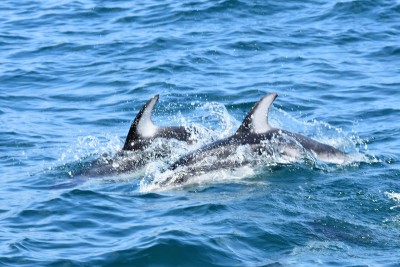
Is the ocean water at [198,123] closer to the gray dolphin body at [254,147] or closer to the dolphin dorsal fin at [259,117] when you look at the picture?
the gray dolphin body at [254,147]

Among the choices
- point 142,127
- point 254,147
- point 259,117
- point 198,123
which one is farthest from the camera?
point 198,123

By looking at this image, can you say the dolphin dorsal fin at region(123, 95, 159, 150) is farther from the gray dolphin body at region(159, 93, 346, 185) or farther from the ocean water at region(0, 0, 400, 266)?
the gray dolphin body at region(159, 93, 346, 185)

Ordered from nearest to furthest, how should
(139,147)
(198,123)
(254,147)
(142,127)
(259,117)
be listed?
(259,117)
(254,147)
(142,127)
(139,147)
(198,123)

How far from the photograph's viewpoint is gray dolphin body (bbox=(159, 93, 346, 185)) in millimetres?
13273

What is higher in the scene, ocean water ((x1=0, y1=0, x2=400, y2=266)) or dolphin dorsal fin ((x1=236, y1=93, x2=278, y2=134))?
dolphin dorsal fin ((x1=236, y1=93, x2=278, y2=134))

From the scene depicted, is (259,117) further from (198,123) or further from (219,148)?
(198,123)

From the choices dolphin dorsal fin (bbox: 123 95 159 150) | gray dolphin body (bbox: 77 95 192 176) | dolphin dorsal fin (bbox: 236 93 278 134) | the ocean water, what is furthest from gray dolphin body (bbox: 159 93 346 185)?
dolphin dorsal fin (bbox: 123 95 159 150)

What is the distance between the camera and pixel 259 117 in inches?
528

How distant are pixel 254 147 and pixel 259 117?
45 cm

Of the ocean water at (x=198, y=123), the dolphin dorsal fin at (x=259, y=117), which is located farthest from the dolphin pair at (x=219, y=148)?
the ocean water at (x=198, y=123)

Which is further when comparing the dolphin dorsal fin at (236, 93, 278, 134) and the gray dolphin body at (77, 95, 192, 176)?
the gray dolphin body at (77, 95, 192, 176)

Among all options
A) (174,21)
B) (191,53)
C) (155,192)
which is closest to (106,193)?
(155,192)

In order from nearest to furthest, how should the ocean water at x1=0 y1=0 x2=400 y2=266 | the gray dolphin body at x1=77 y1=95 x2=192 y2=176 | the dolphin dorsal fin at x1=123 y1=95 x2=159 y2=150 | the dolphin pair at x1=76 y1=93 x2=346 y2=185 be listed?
the ocean water at x1=0 y1=0 x2=400 y2=266, the dolphin pair at x1=76 y1=93 x2=346 y2=185, the gray dolphin body at x1=77 y1=95 x2=192 y2=176, the dolphin dorsal fin at x1=123 y1=95 x2=159 y2=150

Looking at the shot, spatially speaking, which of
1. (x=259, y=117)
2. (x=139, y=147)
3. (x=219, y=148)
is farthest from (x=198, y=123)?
(x=259, y=117)
